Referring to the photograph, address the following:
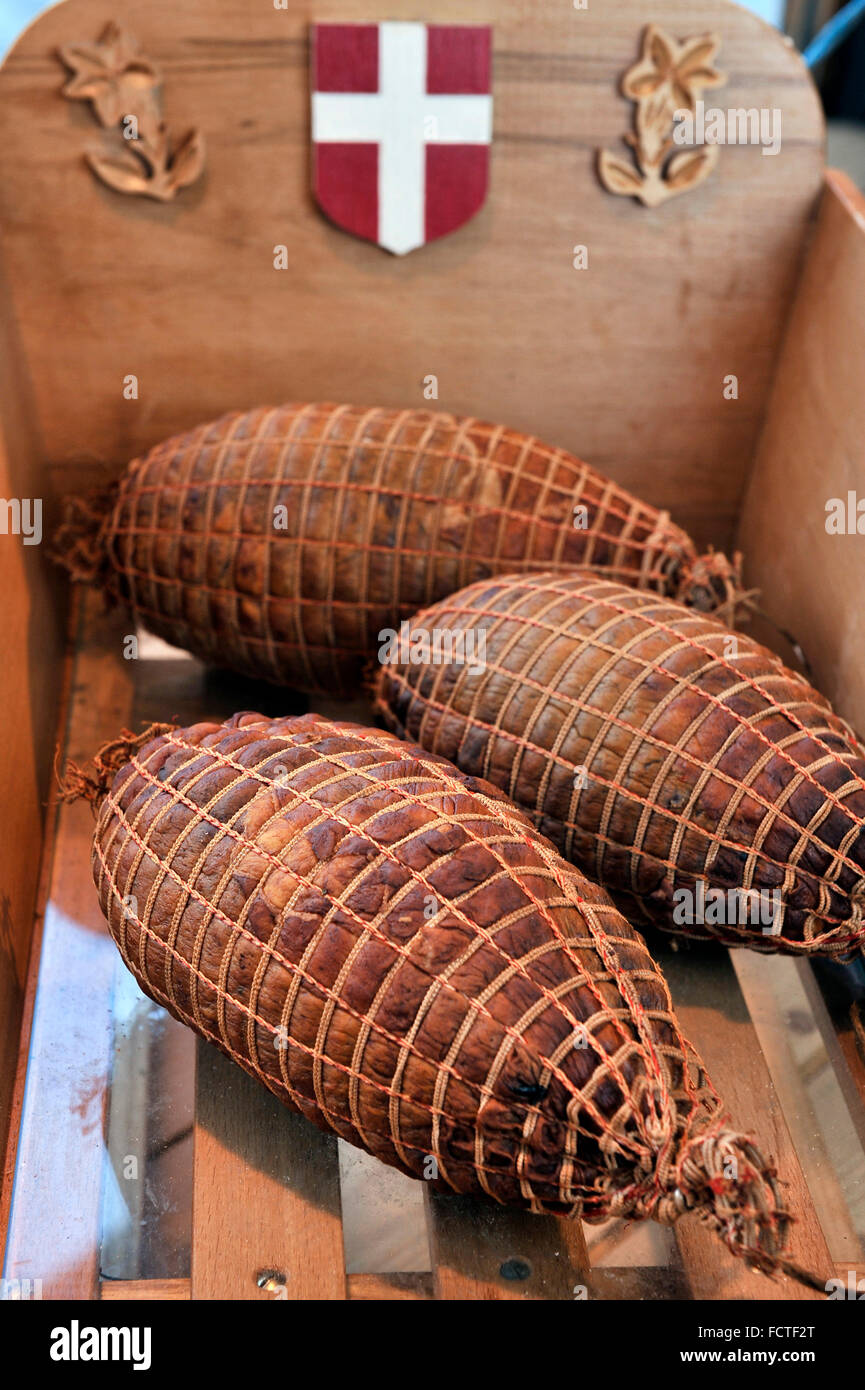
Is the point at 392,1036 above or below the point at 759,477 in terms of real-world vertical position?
below

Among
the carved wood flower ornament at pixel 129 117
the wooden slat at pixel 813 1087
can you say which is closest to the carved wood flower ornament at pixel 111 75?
the carved wood flower ornament at pixel 129 117

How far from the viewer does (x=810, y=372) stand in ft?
5.15

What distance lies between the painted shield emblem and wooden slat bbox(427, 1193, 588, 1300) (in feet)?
3.50

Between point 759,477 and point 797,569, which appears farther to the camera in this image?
point 759,477

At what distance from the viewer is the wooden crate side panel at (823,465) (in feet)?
4.62

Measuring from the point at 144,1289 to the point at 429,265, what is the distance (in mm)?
1143

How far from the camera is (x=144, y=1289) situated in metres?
1.05

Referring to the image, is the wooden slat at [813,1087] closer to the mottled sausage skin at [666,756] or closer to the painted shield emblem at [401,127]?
the mottled sausage skin at [666,756]

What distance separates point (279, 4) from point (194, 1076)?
113 centimetres

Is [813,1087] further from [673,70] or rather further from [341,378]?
[673,70]

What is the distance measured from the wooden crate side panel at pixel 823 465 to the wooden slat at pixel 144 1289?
0.81 metres

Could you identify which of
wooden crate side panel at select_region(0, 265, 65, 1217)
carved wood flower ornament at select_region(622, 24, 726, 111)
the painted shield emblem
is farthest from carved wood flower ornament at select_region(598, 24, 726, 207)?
wooden crate side panel at select_region(0, 265, 65, 1217)
